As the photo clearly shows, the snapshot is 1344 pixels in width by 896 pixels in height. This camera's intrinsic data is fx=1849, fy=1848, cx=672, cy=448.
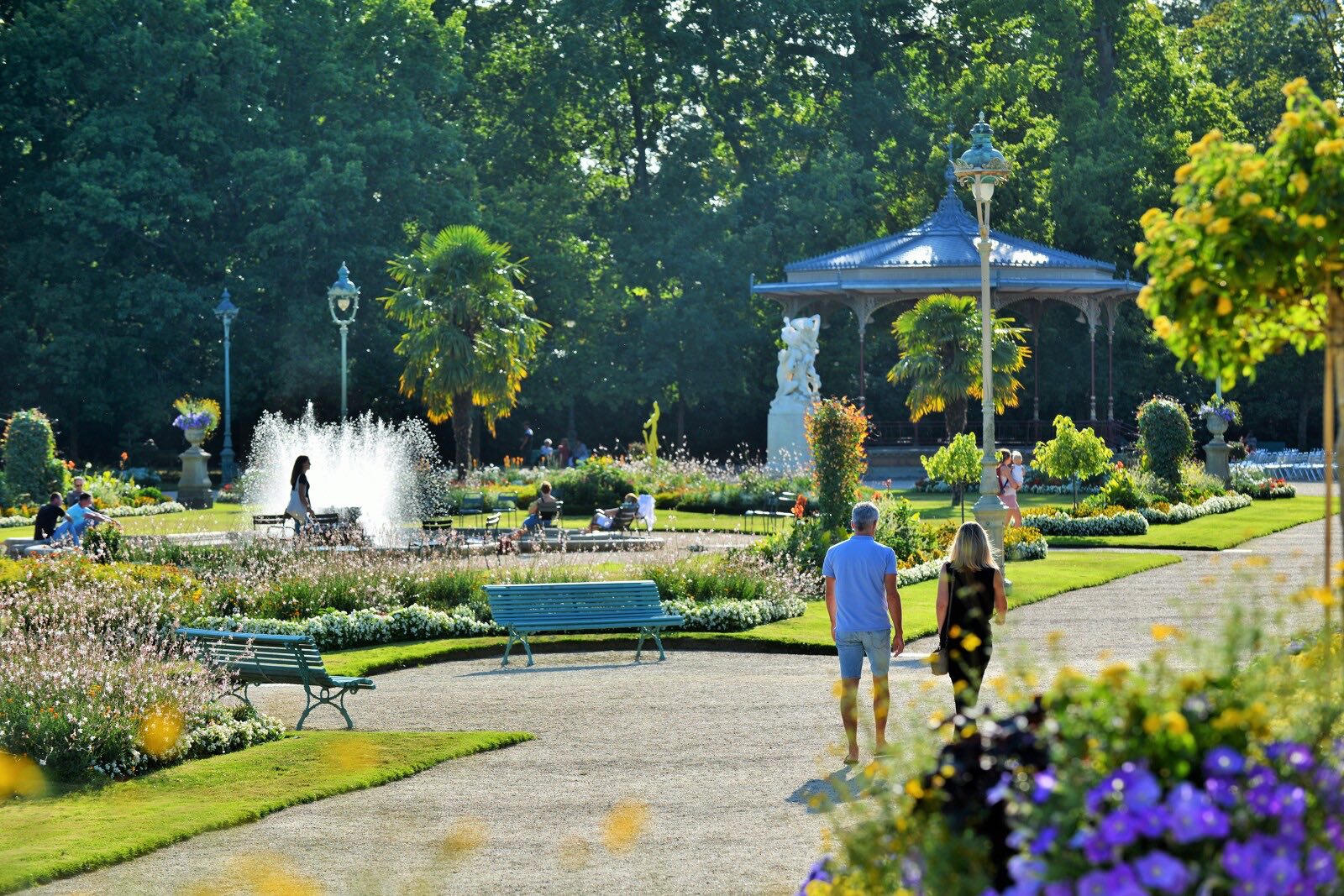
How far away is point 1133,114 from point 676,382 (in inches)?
644

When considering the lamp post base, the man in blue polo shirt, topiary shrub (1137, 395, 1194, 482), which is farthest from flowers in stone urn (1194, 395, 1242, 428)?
the man in blue polo shirt

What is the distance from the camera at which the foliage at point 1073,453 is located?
31500 millimetres

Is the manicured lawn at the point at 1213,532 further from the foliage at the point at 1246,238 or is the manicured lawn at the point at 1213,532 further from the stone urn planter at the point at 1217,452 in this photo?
the foliage at the point at 1246,238

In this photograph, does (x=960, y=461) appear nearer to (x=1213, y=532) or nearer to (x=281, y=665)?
(x=1213, y=532)

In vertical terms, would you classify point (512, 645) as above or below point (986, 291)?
below

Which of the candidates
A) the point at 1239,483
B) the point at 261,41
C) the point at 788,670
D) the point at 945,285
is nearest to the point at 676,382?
the point at 945,285

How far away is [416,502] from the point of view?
34750mm

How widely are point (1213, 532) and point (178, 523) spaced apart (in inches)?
704

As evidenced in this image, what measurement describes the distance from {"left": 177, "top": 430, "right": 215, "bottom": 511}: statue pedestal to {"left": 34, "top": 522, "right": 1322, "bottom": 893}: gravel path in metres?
24.9

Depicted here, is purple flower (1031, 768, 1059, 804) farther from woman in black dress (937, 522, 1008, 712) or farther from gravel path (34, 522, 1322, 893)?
woman in black dress (937, 522, 1008, 712)

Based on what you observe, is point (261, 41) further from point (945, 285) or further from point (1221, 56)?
point (1221, 56)

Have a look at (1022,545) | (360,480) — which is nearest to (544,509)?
(360,480)

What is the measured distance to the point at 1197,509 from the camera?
3406 cm

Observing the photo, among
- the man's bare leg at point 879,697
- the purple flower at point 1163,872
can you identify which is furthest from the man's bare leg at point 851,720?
the purple flower at point 1163,872
